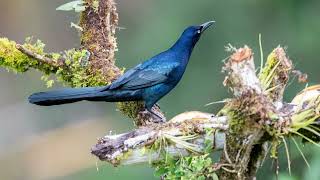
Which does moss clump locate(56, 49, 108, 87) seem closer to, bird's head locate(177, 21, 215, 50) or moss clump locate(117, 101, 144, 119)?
moss clump locate(117, 101, 144, 119)

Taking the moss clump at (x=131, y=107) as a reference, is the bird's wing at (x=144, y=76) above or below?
above

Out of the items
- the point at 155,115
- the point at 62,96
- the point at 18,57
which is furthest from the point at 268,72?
the point at 18,57

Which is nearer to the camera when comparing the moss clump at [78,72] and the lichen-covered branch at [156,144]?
the lichen-covered branch at [156,144]

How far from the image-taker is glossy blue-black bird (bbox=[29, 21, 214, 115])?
3.82m

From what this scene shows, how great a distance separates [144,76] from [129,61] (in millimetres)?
4765

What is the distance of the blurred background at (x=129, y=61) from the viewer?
7.71 meters

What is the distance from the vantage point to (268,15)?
27.4 ft

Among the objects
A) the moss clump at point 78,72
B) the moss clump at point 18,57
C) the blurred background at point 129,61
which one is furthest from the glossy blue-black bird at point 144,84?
the blurred background at point 129,61

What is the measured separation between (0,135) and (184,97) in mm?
3214

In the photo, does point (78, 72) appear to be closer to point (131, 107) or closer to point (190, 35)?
point (131, 107)

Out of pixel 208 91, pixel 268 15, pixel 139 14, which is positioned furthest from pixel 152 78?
pixel 139 14

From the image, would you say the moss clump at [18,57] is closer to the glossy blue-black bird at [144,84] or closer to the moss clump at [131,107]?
the glossy blue-black bird at [144,84]

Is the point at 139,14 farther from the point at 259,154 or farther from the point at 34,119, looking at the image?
the point at 259,154

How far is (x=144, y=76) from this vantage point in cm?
413
